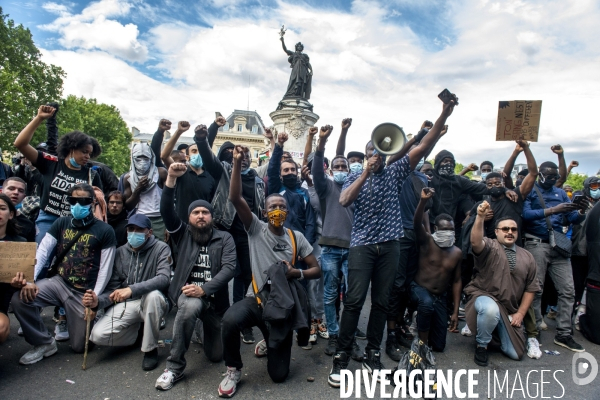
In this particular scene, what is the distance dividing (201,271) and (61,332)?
1862 millimetres

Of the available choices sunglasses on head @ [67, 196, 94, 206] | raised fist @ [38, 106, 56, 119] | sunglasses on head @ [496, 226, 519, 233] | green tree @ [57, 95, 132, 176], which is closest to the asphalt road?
sunglasses on head @ [496, 226, 519, 233]

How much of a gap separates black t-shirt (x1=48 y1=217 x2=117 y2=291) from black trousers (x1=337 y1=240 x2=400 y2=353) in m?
2.59

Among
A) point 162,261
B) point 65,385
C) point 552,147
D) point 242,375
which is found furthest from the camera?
point 552,147

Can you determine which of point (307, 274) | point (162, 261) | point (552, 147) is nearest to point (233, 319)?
point (307, 274)

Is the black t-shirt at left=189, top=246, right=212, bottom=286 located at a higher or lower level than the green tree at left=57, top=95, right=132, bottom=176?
lower

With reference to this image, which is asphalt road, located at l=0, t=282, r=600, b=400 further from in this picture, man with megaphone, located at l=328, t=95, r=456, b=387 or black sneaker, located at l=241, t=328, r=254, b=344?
man with megaphone, located at l=328, t=95, r=456, b=387

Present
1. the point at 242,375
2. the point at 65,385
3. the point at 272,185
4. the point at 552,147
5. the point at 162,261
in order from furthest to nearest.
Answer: the point at 552,147 < the point at 272,185 < the point at 162,261 < the point at 242,375 < the point at 65,385

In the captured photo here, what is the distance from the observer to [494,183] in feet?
17.1

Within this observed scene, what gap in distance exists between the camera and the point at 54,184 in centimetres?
433

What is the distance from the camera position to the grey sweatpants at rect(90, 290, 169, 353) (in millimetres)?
3676

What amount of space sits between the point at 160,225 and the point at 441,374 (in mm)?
3652

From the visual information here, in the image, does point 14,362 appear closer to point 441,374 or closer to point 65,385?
point 65,385

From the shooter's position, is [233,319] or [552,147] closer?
[233,319]

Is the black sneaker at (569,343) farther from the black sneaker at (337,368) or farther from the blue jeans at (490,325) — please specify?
the black sneaker at (337,368)
